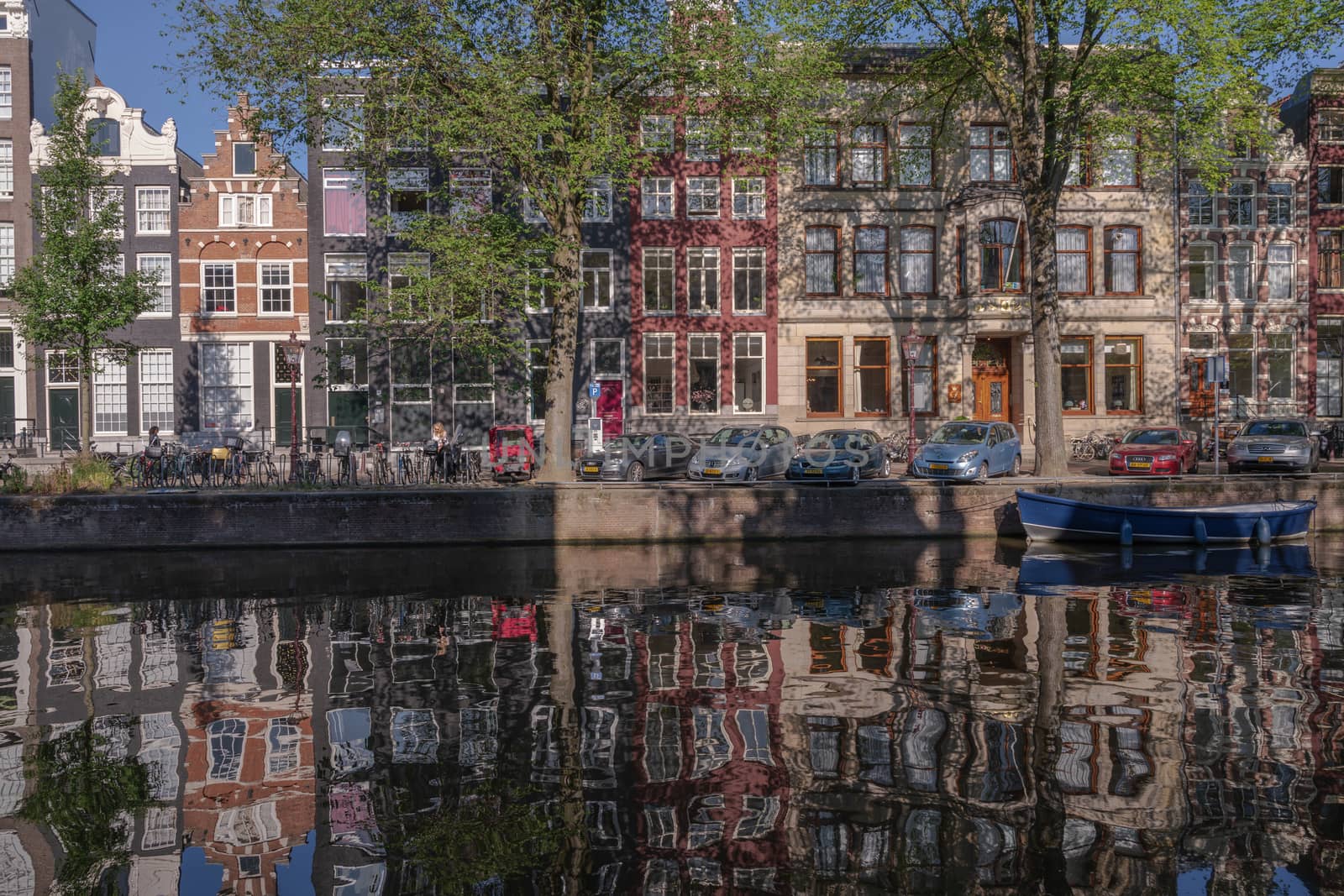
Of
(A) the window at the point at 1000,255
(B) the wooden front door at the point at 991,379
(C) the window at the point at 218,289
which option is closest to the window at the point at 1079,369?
(B) the wooden front door at the point at 991,379

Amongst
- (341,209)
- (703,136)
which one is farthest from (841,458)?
(341,209)

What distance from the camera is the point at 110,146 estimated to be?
38094mm

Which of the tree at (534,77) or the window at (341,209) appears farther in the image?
the window at (341,209)

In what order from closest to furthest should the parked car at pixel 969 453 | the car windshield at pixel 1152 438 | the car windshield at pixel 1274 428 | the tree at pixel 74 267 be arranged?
1. the parked car at pixel 969 453
2. the tree at pixel 74 267
3. the car windshield at pixel 1152 438
4. the car windshield at pixel 1274 428

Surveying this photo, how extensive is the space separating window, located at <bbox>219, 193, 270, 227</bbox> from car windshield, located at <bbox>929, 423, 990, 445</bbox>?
2609cm

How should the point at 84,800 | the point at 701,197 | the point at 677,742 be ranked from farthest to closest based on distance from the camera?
the point at 701,197
the point at 677,742
the point at 84,800

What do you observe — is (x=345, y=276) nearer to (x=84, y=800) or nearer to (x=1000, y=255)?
(x=1000, y=255)

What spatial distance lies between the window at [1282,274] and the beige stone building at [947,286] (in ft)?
13.0

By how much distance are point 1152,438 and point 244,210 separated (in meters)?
31.8

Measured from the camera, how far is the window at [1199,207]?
36688 millimetres

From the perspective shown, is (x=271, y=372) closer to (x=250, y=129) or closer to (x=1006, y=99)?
(x=250, y=129)

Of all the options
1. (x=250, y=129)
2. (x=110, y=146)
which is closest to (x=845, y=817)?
(x=250, y=129)

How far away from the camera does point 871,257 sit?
120 feet

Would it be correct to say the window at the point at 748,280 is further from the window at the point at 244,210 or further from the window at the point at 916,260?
the window at the point at 244,210
